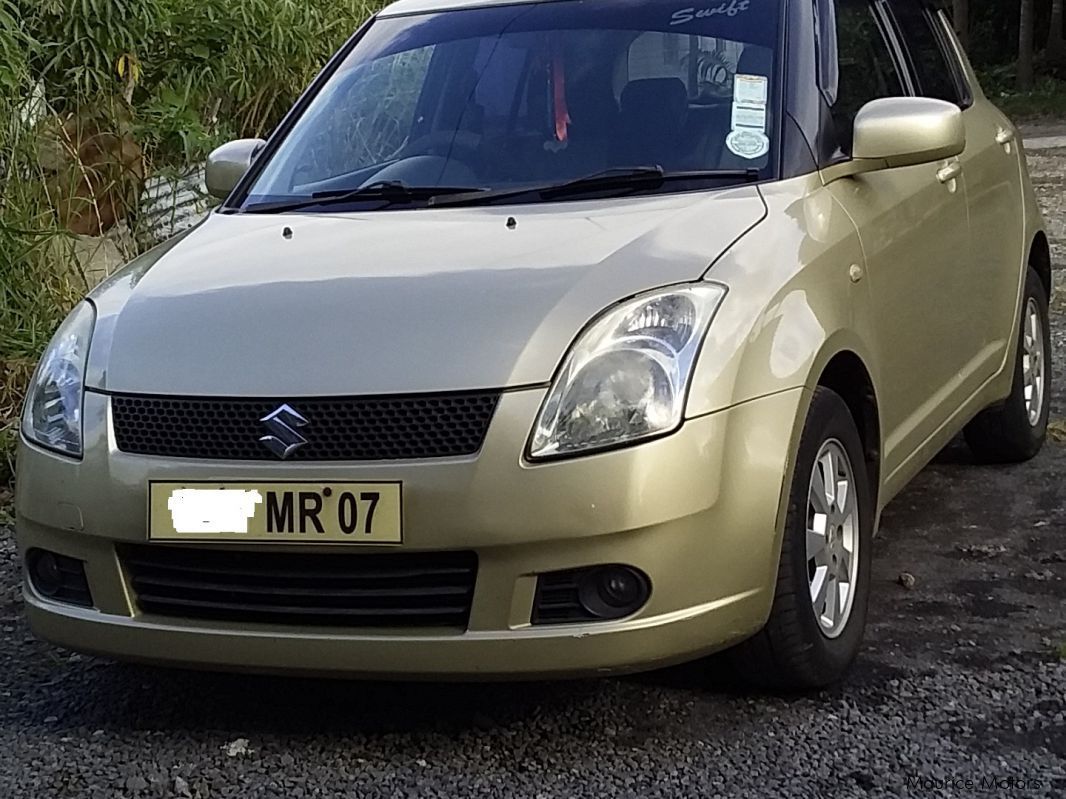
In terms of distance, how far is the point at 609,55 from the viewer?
4.00 metres

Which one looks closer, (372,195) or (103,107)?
(372,195)

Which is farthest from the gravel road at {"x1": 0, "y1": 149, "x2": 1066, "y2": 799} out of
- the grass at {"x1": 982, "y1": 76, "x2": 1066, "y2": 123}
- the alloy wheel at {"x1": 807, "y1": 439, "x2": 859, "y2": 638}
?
the grass at {"x1": 982, "y1": 76, "x2": 1066, "y2": 123}

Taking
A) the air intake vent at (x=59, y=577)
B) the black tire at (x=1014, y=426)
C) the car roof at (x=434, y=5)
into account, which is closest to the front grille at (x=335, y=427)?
the air intake vent at (x=59, y=577)

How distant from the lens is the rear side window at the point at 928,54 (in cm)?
477

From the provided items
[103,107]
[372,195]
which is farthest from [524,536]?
[103,107]

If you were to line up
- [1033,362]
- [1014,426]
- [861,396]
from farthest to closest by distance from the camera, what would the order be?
1. [1033,362]
2. [1014,426]
3. [861,396]

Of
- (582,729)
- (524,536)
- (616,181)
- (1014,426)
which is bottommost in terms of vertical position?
(1014,426)

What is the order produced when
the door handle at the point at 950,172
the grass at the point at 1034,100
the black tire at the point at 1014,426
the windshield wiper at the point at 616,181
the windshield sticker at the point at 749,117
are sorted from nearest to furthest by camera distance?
the windshield wiper at the point at 616,181
the windshield sticker at the point at 749,117
the door handle at the point at 950,172
the black tire at the point at 1014,426
the grass at the point at 1034,100

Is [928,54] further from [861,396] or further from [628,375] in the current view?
[628,375]

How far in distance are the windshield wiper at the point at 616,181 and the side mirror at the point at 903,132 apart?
277 mm

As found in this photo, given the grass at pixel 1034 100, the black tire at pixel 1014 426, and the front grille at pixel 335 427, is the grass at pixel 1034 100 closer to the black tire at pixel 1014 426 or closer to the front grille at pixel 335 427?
the black tire at pixel 1014 426

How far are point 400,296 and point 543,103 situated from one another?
106cm

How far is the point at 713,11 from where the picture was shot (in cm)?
402

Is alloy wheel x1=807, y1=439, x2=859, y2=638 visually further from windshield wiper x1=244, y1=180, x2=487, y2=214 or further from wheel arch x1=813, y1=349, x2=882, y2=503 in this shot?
windshield wiper x1=244, y1=180, x2=487, y2=214
